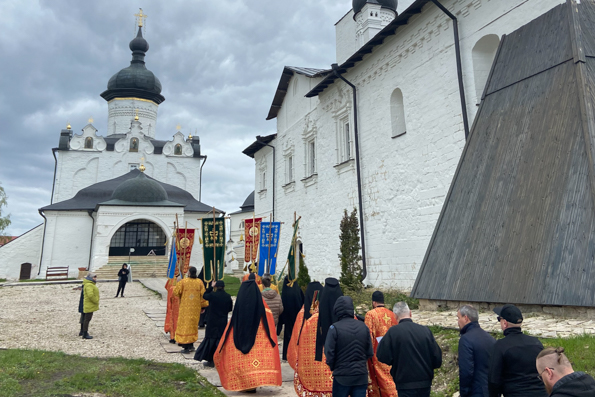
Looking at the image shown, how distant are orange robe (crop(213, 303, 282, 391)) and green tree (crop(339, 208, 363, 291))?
6.77 metres

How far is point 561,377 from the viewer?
6.49 ft

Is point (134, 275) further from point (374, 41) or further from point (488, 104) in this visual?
point (488, 104)

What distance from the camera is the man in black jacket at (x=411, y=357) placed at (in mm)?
3293

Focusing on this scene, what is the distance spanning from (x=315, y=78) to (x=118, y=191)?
59.3 ft

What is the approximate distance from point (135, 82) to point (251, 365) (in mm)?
38787

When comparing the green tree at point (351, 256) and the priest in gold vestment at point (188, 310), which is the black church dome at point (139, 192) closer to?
the green tree at point (351, 256)

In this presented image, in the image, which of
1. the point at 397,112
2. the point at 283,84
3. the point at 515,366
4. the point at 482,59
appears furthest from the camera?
the point at 283,84

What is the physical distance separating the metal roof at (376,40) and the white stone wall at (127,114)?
27427mm

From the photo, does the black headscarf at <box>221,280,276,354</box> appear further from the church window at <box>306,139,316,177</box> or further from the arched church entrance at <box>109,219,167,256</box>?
the arched church entrance at <box>109,219,167,256</box>

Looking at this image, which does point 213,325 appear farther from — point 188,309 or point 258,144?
point 258,144

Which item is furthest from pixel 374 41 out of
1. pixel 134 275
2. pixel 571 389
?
pixel 134 275

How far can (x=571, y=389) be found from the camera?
1896 millimetres

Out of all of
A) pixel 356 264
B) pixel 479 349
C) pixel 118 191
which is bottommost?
pixel 479 349

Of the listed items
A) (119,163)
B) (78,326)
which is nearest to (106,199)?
(119,163)
